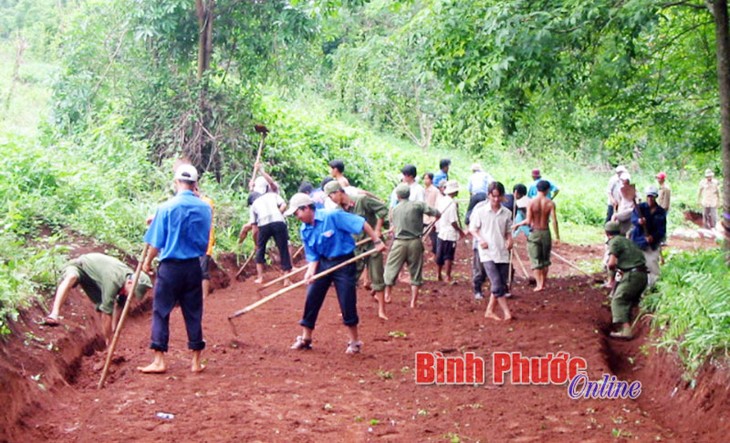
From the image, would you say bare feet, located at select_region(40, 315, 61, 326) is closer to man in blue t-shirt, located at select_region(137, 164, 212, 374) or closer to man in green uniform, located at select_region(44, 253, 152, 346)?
man in green uniform, located at select_region(44, 253, 152, 346)

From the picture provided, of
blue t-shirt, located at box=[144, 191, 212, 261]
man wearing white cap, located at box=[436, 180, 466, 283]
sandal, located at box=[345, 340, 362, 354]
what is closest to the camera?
blue t-shirt, located at box=[144, 191, 212, 261]

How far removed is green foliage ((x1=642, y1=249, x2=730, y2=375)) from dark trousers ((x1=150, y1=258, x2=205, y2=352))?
4811 millimetres

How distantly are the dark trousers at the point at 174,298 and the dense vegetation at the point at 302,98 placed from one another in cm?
142

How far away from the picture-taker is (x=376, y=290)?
1159 centimetres

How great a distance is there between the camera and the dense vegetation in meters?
10.8

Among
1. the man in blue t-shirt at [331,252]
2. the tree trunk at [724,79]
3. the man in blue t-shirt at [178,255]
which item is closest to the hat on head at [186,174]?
the man in blue t-shirt at [178,255]

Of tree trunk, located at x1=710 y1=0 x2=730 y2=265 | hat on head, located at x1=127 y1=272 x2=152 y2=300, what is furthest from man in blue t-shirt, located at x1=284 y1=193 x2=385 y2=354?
tree trunk, located at x1=710 y1=0 x2=730 y2=265

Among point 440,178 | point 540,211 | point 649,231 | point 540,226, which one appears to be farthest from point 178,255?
point 440,178

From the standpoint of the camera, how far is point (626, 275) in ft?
35.6

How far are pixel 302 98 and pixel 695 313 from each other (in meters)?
22.9

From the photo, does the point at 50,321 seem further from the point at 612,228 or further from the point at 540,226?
the point at 540,226

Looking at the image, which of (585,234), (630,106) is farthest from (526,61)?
(585,234)

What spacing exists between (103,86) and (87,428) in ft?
43.2

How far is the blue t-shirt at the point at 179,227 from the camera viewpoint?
802 cm
